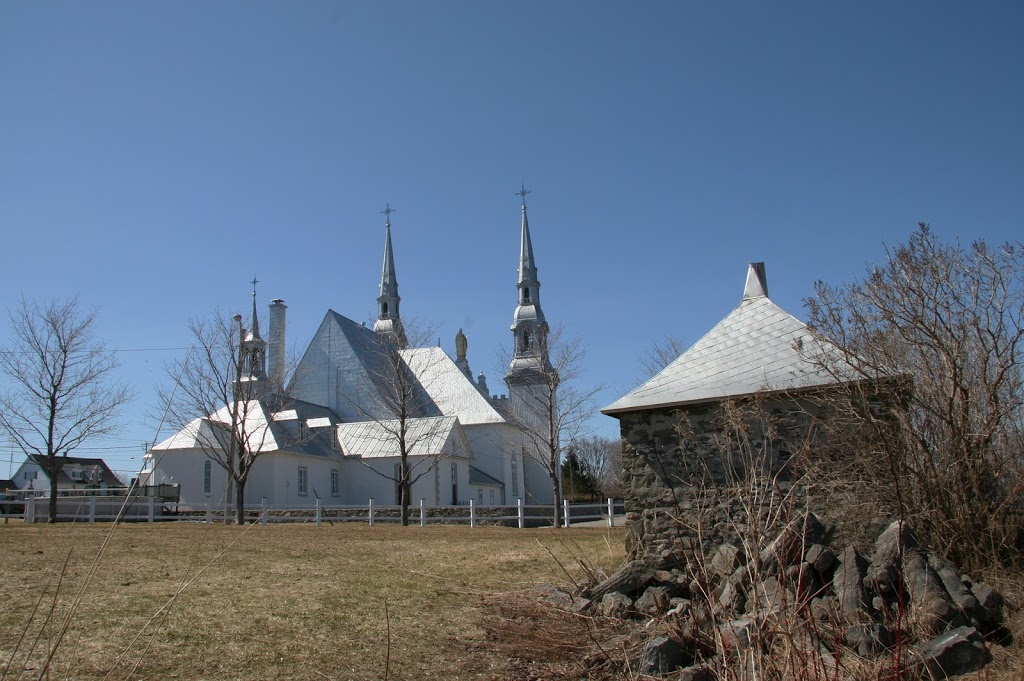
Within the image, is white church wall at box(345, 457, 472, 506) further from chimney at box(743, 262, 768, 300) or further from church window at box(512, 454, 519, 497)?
chimney at box(743, 262, 768, 300)

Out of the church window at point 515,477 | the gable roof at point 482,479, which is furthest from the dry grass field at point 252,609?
the church window at point 515,477

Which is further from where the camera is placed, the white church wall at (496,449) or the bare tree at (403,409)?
the white church wall at (496,449)

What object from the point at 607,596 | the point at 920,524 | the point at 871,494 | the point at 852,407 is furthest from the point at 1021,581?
the point at 607,596

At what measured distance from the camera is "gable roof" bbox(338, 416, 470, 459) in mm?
35625

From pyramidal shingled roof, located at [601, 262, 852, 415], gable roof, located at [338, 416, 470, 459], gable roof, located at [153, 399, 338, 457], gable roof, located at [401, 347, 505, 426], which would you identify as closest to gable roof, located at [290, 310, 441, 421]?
gable roof, located at [401, 347, 505, 426]

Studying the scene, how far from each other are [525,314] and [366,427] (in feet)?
39.2

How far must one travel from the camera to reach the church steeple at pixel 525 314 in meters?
43.3

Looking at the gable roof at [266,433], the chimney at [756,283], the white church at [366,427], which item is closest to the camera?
the chimney at [756,283]

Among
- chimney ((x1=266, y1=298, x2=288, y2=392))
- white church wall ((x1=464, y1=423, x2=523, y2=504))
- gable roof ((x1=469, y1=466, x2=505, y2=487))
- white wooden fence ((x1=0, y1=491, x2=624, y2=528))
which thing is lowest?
white wooden fence ((x1=0, y1=491, x2=624, y2=528))

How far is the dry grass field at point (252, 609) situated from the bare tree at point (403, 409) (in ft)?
48.2

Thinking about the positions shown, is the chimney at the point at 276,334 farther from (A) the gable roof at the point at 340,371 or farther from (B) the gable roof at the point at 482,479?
(B) the gable roof at the point at 482,479

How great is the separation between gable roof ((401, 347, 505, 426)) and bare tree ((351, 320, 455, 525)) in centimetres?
12

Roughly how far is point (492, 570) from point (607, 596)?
396cm

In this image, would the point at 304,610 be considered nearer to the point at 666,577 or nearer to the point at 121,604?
the point at 121,604
